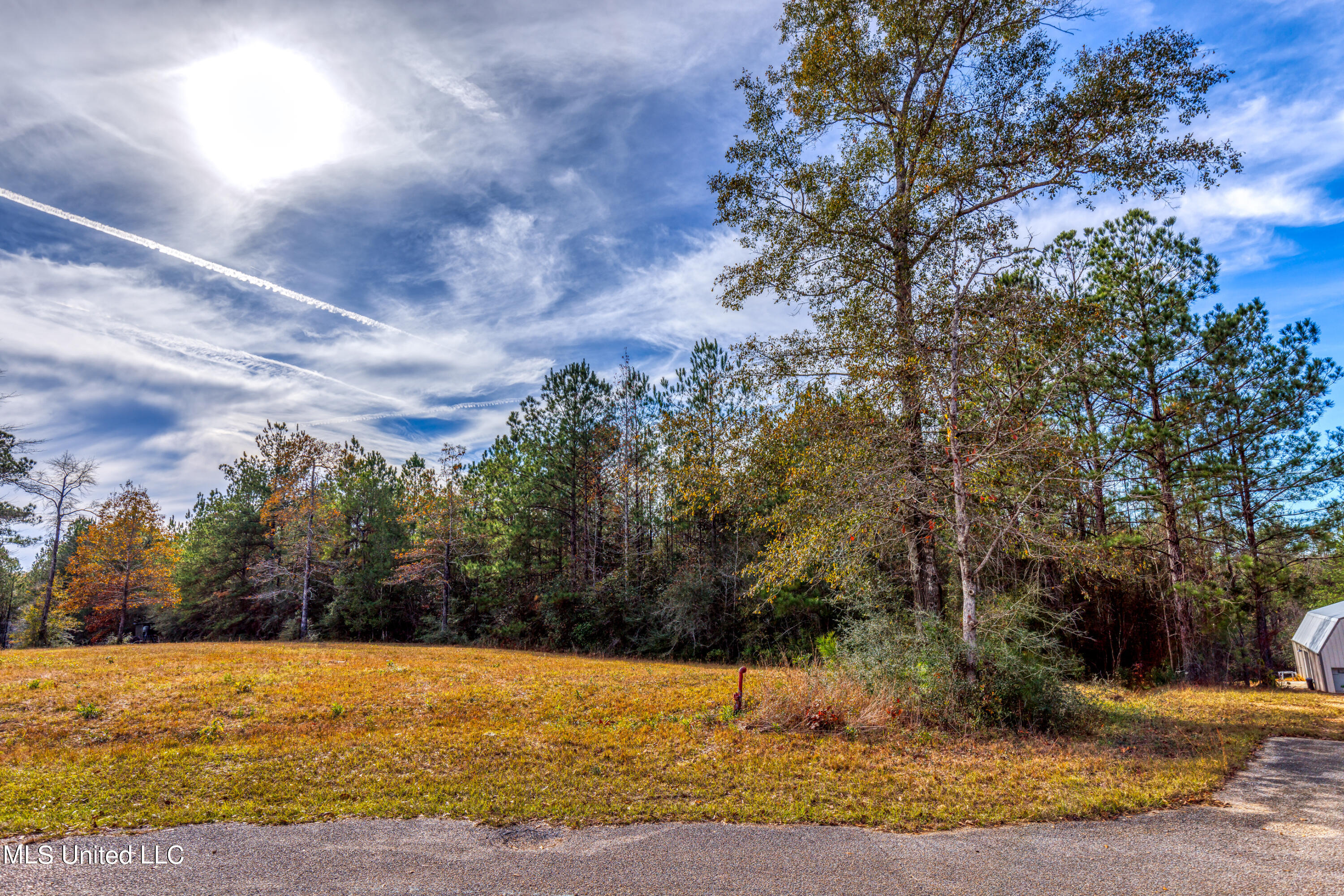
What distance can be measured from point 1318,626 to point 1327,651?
215 centimetres

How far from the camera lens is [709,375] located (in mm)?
24266

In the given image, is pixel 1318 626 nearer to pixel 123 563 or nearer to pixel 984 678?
pixel 984 678

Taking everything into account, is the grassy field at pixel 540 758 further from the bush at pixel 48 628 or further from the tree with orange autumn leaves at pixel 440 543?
the bush at pixel 48 628

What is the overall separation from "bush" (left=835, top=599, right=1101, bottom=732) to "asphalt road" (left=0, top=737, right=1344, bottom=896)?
8.58ft

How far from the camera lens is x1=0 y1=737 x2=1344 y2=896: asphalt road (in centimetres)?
375

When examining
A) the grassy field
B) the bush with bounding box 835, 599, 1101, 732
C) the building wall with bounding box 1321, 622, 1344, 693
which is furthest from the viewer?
the building wall with bounding box 1321, 622, 1344, 693

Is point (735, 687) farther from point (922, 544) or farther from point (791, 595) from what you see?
point (791, 595)

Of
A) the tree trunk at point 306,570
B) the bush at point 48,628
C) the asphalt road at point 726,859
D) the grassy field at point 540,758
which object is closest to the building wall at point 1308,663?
the grassy field at point 540,758

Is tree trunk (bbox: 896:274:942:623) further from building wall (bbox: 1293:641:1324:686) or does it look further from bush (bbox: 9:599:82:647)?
bush (bbox: 9:599:82:647)

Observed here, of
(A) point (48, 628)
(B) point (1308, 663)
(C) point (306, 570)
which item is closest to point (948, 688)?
(B) point (1308, 663)

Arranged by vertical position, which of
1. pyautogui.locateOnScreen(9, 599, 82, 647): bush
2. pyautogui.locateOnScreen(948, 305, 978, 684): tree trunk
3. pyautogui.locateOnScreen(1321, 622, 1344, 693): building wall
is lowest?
pyautogui.locateOnScreen(9, 599, 82, 647): bush

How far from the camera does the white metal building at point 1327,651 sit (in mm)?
17859

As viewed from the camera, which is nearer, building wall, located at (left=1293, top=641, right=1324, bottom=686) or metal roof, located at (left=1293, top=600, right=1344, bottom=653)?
metal roof, located at (left=1293, top=600, right=1344, bottom=653)

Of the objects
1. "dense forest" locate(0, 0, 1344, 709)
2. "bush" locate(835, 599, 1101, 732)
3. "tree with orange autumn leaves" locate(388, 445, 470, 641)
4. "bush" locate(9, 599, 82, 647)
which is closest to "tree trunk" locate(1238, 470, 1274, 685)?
"dense forest" locate(0, 0, 1344, 709)
